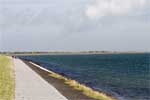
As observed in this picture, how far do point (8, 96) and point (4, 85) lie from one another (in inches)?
269

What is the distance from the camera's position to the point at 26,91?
25.8 meters

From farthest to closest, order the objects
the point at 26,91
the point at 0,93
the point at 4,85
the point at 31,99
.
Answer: the point at 4,85
the point at 26,91
the point at 0,93
the point at 31,99

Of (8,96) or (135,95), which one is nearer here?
(8,96)

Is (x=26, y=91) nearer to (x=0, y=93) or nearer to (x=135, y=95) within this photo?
(x=0, y=93)

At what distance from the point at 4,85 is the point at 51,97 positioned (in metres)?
7.12

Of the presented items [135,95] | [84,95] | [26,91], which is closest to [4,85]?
[26,91]

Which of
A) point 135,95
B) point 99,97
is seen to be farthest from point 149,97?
point 99,97

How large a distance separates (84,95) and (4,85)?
19.0 feet

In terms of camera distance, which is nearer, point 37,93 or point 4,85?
point 37,93

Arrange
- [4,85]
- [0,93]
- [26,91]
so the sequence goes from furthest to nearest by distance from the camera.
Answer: [4,85], [26,91], [0,93]

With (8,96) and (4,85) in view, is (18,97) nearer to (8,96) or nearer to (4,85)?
(8,96)

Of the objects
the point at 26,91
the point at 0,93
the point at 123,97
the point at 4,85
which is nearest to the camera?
the point at 0,93

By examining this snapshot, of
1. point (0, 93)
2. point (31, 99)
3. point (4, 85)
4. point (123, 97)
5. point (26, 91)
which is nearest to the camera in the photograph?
point (31, 99)

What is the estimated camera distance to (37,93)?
81.7 ft
